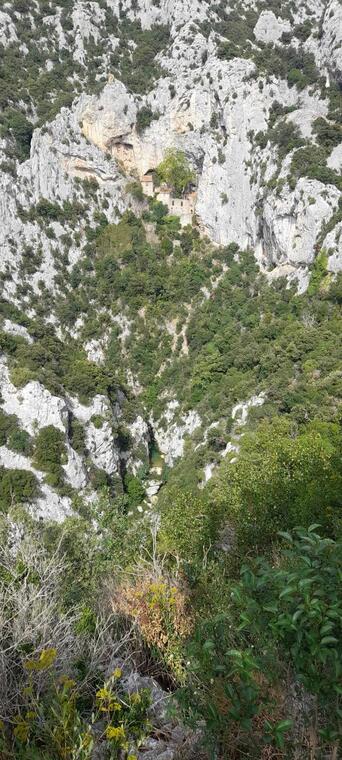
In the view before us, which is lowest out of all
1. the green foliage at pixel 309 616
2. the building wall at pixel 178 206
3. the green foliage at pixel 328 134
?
the green foliage at pixel 309 616

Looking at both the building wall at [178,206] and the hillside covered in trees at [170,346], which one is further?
the building wall at [178,206]

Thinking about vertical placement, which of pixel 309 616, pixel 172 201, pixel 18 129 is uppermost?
pixel 18 129

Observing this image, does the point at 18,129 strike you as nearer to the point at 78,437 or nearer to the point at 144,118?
the point at 144,118

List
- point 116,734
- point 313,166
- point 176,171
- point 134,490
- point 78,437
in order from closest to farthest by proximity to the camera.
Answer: point 116,734, point 78,437, point 134,490, point 313,166, point 176,171

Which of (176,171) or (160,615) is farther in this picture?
(176,171)

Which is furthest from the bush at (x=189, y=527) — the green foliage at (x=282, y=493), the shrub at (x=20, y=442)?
the shrub at (x=20, y=442)

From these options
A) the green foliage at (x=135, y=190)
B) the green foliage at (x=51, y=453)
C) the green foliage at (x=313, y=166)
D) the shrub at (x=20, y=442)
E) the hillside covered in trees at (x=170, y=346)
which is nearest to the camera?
the hillside covered in trees at (x=170, y=346)

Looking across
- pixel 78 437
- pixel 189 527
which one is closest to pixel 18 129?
pixel 78 437

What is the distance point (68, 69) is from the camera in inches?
2330

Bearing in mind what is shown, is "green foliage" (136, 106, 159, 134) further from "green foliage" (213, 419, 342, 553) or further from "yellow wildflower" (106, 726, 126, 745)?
"yellow wildflower" (106, 726, 126, 745)

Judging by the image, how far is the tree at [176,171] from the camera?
57.8 m

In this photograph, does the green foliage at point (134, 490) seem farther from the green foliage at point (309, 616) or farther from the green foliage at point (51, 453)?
the green foliage at point (309, 616)

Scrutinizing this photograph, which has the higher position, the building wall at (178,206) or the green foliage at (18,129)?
the green foliage at (18,129)

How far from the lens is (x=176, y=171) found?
58125 mm
